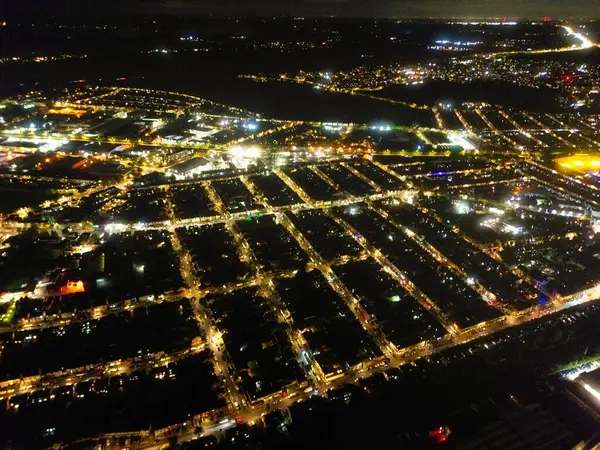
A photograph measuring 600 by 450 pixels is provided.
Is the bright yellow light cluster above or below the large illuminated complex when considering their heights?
above

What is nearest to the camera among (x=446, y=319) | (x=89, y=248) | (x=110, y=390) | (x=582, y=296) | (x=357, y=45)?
(x=110, y=390)

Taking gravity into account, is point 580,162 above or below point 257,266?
above

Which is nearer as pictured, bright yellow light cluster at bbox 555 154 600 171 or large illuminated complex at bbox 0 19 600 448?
large illuminated complex at bbox 0 19 600 448

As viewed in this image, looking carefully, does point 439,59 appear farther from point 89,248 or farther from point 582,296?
point 89,248

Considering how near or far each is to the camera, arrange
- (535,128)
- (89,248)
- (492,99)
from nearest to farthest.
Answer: (89,248) < (535,128) < (492,99)

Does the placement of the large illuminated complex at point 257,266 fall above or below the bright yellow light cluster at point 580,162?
below

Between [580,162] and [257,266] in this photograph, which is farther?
[580,162]

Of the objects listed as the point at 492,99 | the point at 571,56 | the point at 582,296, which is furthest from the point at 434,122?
the point at 571,56

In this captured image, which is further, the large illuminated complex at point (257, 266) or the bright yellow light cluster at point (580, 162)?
the bright yellow light cluster at point (580, 162)
